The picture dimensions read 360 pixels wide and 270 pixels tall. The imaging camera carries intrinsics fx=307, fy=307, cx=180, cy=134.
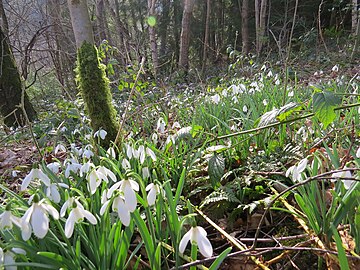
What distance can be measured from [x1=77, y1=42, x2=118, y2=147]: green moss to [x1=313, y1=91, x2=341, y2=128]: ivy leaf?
1.82 metres

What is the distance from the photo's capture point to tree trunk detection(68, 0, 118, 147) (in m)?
2.46

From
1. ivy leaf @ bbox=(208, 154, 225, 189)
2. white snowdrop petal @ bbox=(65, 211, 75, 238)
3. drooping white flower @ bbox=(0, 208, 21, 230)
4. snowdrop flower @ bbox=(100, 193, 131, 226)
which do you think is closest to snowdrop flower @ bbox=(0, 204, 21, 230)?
drooping white flower @ bbox=(0, 208, 21, 230)

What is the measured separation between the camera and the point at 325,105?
1077mm

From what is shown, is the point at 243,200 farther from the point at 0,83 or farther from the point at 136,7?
the point at 136,7

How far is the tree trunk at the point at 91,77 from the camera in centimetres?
246

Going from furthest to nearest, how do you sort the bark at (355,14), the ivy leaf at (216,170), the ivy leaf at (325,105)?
the bark at (355,14) < the ivy leaf at (216,170) < the ivy leaf at (325,105)

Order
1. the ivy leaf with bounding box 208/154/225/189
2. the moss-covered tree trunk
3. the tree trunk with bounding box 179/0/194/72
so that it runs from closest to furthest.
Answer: the ivy leaf with bounding box 208/154/225/189 → the moss-covered tree trunk → the tree trunk with bounding box 179/0/194/72

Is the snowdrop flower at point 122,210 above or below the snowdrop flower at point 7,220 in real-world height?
below

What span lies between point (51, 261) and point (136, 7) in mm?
13242

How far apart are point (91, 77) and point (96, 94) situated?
5.7 inches

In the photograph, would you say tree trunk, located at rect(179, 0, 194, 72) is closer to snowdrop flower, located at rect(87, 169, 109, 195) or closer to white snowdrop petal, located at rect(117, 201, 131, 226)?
snowdrop flower, located at rect(87, 169, 109, 195)

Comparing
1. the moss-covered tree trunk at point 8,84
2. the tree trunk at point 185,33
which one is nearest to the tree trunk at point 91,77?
the moss-covered tree trunk at point 8,84

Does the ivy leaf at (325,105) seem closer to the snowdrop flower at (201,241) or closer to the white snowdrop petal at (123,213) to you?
the snowdrop flower at (201,241)

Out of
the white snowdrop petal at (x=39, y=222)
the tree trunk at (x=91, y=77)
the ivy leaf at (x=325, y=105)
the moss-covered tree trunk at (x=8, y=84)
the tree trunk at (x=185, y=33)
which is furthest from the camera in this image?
the tree trunk at (x=185, y=33)
